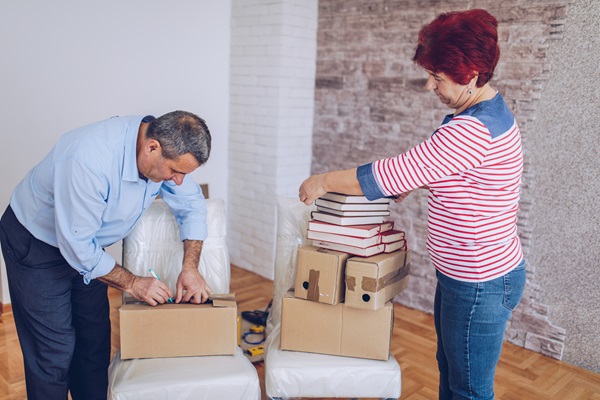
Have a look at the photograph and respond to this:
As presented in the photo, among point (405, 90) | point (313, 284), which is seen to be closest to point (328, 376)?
point (313, 284)

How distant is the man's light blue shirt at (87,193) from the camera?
4.62ft

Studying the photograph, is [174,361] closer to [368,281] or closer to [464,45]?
[368,281]

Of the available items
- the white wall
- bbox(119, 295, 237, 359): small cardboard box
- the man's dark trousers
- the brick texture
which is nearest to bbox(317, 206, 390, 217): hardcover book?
bbox(119, 295, 237, 359): small cardboard box

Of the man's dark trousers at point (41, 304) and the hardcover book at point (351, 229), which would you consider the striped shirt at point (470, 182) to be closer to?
the hardcover book at point (351, 229)

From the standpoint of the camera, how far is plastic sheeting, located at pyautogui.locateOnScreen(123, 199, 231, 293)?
1.80 metres

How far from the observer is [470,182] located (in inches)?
52.1

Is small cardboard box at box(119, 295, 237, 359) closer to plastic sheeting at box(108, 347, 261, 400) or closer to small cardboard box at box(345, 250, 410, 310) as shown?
plastic sheeting at box(108, 347, 261, 400)

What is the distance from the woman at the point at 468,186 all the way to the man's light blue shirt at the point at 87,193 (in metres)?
0.59

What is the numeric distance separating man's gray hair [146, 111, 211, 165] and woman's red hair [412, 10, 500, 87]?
2.14 feet

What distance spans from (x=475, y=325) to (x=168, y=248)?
40.2 inches

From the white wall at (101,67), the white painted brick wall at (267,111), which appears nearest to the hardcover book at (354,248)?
the white painted brick wall at (267,111)

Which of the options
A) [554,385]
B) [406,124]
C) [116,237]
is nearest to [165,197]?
[116,237]

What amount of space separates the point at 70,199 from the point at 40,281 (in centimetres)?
33

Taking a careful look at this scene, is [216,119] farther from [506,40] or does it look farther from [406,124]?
[506,40]
